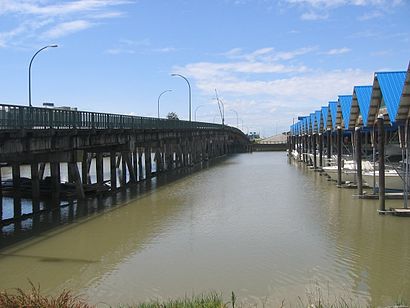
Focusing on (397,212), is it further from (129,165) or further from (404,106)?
(129,165)

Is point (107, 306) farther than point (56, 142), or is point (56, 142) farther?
point (56, 142)

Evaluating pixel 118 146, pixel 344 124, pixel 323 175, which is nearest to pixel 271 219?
pixel 344 124

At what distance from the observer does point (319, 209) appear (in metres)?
25.9

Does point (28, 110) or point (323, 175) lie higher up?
point (28, 110)

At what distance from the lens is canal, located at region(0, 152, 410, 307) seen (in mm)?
12938

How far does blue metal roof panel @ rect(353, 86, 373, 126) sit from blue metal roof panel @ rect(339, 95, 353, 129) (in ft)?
15.2

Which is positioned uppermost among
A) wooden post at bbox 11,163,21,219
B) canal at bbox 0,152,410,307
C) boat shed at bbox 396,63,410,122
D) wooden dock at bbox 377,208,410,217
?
boat shed at bbox 396,63,410,122

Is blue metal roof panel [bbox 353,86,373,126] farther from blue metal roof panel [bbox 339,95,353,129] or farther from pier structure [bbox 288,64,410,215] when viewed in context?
blue metal roof panel [bbox 339,95,353,129]

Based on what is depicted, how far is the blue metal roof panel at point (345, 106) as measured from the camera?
3500 cm

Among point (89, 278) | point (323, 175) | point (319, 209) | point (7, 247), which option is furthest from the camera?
point (323, 175)

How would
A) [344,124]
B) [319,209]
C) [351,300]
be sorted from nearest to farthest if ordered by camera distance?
[351,300], [319,209], [344,124]

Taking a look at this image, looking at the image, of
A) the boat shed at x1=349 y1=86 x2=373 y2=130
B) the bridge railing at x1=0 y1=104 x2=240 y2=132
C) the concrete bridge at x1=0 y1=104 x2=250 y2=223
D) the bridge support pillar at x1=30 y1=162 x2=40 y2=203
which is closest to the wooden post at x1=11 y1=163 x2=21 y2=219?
the concrete bridge at x1=0 y1=104 x2=250 y2=223

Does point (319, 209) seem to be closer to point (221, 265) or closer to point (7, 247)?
point (221, 265)

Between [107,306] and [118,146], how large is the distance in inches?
1108
